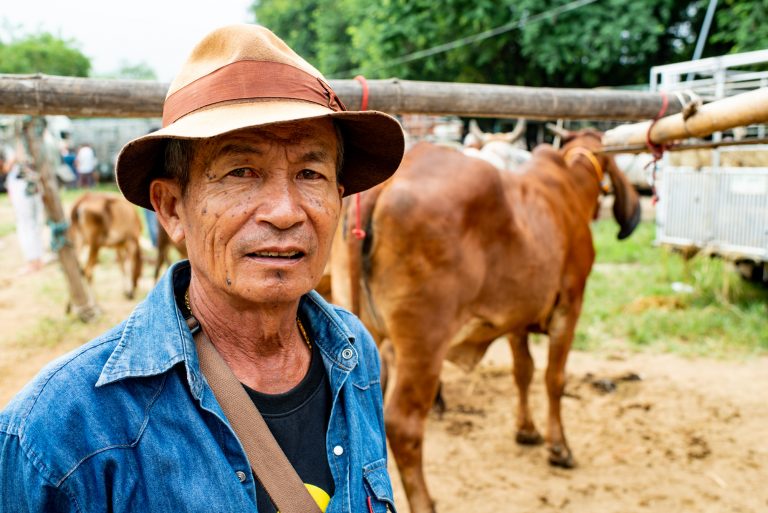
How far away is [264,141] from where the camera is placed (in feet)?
4.83

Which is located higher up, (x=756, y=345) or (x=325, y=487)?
(x=325, y=487)

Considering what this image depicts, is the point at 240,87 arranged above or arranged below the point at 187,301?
above

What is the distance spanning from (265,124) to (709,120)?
2090mm

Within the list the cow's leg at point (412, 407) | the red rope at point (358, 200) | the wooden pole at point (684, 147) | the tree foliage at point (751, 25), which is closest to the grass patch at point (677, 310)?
the wooden pole at point (684, 147)

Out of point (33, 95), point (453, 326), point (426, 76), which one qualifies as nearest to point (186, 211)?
point (33, 95)

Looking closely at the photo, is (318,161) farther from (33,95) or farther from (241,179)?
(33,95)

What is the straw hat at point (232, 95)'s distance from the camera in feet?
4.57

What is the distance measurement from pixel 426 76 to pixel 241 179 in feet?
61.3

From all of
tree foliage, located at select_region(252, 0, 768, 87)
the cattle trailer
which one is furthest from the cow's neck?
tree foliage, located at select_region(252, 0, 768, 87)

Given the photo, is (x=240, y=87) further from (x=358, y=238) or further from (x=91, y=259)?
(x=91, y=259)

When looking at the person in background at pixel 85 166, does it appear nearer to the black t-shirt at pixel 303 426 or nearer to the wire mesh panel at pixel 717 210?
the wire mesh panel at pixel 717 210

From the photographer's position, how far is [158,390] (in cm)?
133

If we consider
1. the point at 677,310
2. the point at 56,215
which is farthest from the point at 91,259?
the point at 677,310

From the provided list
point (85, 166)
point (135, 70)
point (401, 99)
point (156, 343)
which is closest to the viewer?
point (156, 343)
